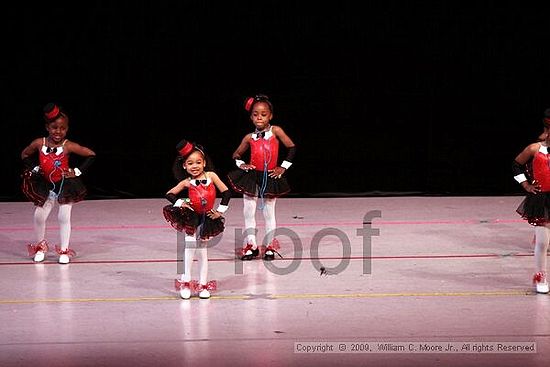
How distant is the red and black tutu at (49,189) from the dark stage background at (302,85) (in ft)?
8.70

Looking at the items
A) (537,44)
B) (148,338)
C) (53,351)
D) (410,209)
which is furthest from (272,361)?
(537,44)

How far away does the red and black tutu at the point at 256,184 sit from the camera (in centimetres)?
692

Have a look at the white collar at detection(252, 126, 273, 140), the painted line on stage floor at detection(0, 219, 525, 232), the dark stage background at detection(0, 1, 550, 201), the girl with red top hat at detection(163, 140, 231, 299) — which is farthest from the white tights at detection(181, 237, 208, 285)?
the dark stage background at detection(0, 1, 550, 201)

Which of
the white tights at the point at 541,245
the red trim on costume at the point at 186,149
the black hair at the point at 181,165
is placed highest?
the red trim on costume at the point at 186,149

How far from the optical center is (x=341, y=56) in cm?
937

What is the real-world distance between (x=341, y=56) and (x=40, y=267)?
12.8 feet

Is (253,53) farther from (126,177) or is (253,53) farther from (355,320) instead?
(355,320)

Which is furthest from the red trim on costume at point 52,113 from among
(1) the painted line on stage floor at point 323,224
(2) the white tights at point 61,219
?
(1) the painted line on stage floor at point 323,224

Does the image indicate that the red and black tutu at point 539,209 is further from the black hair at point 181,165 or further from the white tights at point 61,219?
the white tights at point 61,219

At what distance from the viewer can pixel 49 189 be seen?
6836 millimetres

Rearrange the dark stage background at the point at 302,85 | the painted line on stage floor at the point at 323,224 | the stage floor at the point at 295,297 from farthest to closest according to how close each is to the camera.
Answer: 1. the dark stage background at the point at 302,85
2. the painted line on stage floor at the point at 323,224
3. the stage floor at the point at 295,297

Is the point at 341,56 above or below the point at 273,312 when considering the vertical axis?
above

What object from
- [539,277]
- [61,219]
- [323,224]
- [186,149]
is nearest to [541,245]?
[539,277]

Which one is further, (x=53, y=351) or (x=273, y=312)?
(x=273, y=312)
